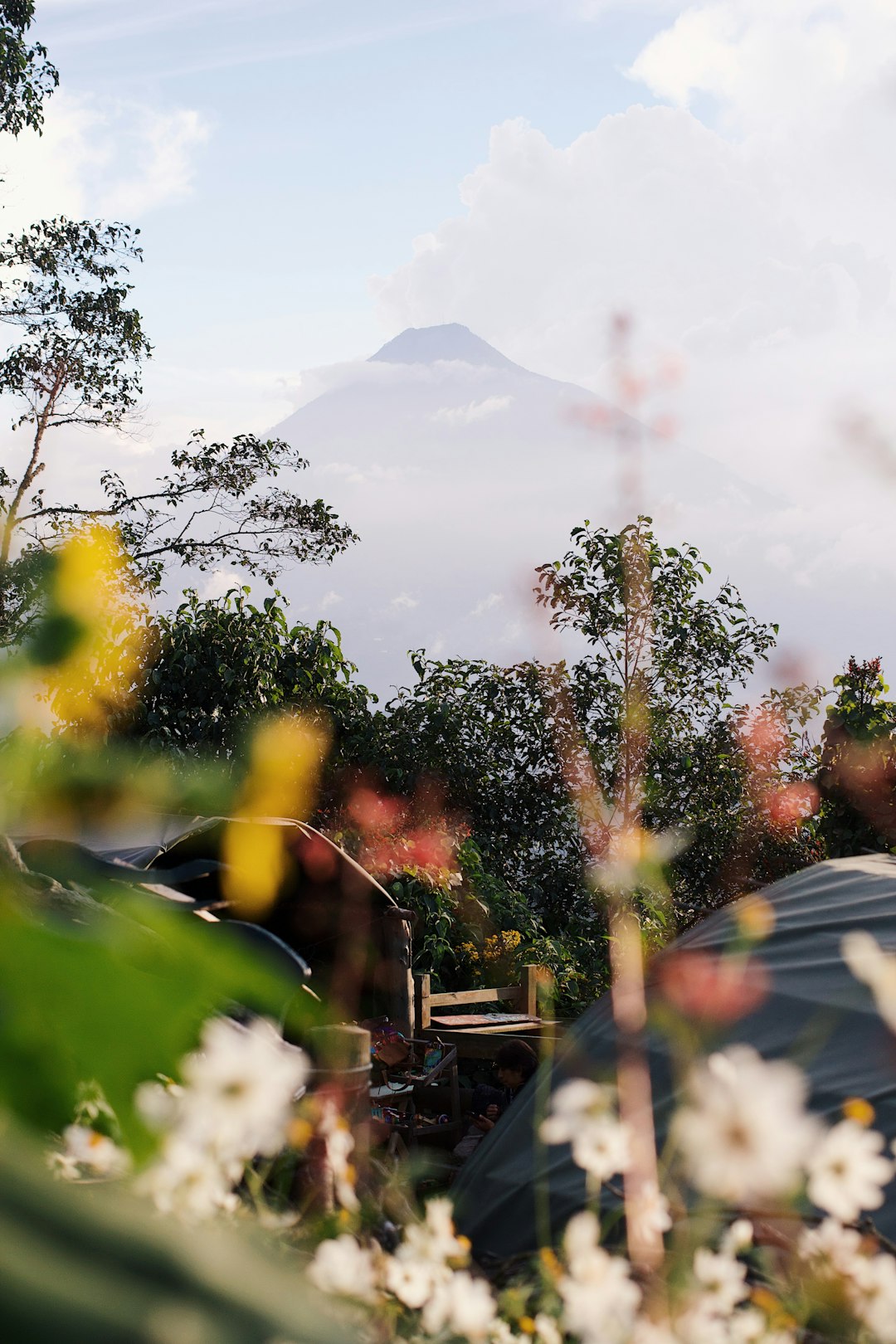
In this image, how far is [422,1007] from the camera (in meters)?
7.93

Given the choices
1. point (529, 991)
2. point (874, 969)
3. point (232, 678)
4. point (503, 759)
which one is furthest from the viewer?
point (503, 759)

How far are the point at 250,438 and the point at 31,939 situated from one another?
14611 millimetres

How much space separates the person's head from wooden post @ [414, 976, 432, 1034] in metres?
1.22

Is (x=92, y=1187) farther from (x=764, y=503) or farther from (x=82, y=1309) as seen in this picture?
(x=764, y=503)

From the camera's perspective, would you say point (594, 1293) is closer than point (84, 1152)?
No

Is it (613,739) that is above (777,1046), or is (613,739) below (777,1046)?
above

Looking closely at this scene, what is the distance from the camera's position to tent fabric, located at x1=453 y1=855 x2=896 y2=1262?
163 inches

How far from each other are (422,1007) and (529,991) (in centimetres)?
82

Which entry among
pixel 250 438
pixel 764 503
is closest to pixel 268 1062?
pixel 250 438

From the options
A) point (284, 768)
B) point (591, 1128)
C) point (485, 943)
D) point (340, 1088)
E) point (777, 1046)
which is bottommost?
point (591, 1128)

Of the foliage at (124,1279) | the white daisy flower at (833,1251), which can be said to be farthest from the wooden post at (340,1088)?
the foliage at (124,1279)

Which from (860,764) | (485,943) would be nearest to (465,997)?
(485,943)

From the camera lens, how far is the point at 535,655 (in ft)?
40.9

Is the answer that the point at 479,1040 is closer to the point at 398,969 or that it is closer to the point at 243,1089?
the point at 398,969
